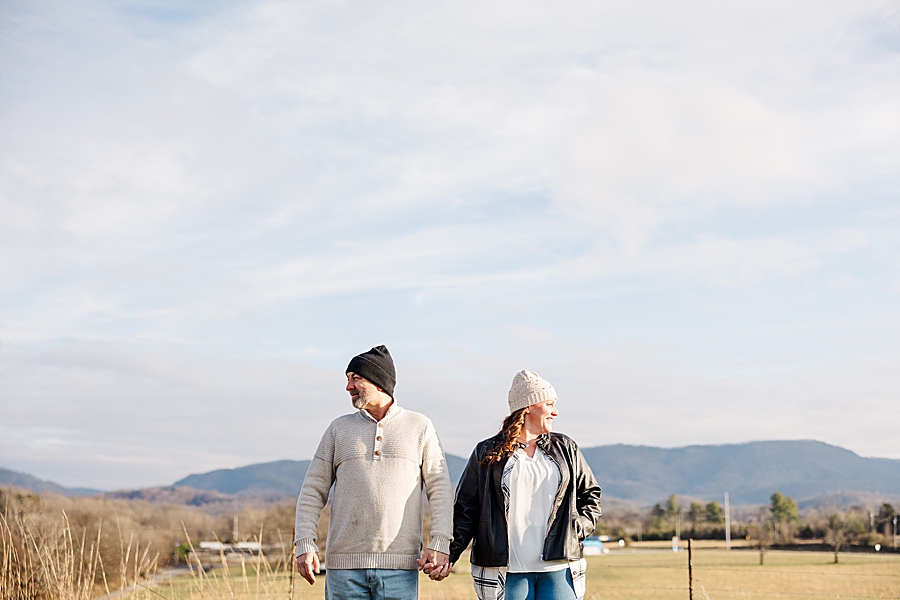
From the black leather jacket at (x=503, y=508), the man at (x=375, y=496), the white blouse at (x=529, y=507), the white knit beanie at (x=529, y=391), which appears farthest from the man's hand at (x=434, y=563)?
the white knit beanie at (x=529, y=391)

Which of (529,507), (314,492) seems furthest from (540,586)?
(314,492)

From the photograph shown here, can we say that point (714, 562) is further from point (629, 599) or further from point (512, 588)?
point (512, 588)

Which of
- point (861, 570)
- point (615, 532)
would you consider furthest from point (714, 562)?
point (615, 532)

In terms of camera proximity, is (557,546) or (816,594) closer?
(557,546)

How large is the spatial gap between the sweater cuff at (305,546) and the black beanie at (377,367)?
703 mm

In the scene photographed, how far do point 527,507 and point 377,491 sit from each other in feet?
2.26

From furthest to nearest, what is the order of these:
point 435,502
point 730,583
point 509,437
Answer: point 730,583 < point 509,437 < point 435,502

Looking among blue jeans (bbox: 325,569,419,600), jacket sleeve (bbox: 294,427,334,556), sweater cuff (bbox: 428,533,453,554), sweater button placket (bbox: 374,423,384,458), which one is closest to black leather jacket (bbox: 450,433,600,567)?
sweater cuff (bbox: 428,533,453,554)

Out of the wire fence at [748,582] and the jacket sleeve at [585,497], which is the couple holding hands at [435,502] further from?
the wire fence at [748,582]

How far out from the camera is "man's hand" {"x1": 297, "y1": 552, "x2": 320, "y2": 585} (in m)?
3.40

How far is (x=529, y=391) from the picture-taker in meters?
3.82

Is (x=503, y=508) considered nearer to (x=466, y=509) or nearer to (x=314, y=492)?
(x=466, y=509)

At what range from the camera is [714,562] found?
4762 centimetres

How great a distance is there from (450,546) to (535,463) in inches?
20.8
